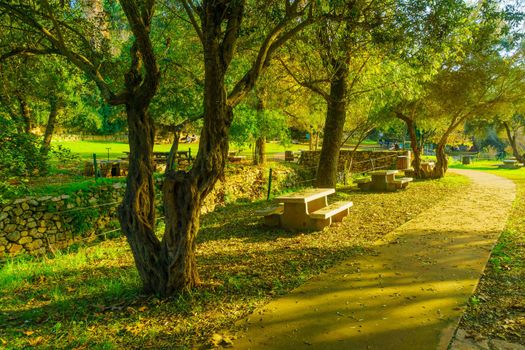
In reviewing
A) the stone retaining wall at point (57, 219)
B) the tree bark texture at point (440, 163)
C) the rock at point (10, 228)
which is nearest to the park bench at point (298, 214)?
the stone retaining wall at point (57, 219)

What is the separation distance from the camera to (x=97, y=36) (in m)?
7.52

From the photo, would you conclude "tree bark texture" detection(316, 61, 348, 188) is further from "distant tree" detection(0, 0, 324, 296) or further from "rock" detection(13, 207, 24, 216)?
"rock" detection(13, 207, 24, 216)

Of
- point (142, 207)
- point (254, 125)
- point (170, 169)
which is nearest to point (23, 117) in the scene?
point (142, 207)

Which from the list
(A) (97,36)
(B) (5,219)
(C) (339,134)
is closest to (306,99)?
(C) (339,134)

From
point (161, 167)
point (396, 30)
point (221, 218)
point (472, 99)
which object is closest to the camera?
point (396, 30)

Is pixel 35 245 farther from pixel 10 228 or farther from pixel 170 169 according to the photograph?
pixel 170 169

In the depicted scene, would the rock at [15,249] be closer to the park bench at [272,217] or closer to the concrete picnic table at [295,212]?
the park bench at [272,217]

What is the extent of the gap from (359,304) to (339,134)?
27.2 feet

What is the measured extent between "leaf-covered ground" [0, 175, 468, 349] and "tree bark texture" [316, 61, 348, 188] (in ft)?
9.93

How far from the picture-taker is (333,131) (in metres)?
12.1

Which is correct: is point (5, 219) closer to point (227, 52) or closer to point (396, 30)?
point (227, 52)

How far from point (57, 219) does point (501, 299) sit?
8585mm

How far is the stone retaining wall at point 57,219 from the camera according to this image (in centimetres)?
811

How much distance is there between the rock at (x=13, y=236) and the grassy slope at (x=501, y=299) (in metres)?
8.37
